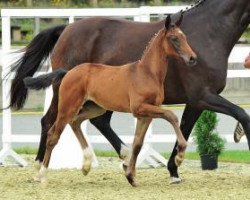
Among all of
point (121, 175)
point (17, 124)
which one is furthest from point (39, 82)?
point (17, 124)

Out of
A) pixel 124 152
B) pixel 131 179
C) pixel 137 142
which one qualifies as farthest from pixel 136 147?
pixel 124 152

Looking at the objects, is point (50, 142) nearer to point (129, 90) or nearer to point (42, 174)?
point (42, 174)

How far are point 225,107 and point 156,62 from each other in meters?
0.88

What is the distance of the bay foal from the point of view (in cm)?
888

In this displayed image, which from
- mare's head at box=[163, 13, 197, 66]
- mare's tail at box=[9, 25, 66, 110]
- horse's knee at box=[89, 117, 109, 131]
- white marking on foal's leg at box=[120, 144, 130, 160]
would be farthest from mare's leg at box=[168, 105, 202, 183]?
mare's tail at box=[9, 25, 66, 110]

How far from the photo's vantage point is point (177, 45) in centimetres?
887

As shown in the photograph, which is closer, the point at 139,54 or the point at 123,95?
the point at 123,95

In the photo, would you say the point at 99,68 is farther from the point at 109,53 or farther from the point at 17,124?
the point at 17,124

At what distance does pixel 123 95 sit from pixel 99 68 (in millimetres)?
417

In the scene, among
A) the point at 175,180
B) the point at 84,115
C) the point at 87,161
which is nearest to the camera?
the point at 87,161

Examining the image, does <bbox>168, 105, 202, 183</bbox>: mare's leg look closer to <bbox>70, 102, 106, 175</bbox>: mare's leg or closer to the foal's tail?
<bbox>70, 102, 106, 175</bbox>: mare's leg

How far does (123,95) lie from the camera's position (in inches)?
361

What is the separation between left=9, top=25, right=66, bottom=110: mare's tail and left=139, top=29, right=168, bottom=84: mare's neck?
226 centimetres

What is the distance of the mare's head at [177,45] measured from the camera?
28.7 ft
